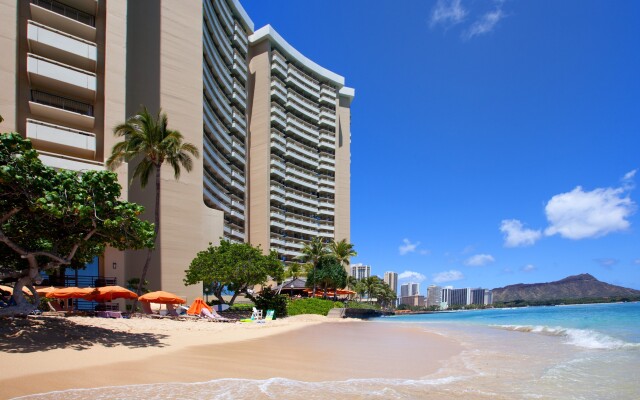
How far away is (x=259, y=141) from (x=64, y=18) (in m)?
49.7

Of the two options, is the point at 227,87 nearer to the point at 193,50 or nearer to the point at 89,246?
the point at 193,50

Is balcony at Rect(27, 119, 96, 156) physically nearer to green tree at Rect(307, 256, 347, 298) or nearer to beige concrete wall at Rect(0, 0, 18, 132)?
beige concrete wall at Rect(0, 0, 18, 132)

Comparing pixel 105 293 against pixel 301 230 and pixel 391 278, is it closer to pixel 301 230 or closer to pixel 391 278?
pixel 301 230

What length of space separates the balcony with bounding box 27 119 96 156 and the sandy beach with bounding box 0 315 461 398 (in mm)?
16358

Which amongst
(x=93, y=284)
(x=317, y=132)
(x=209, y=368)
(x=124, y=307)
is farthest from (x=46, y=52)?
(x=317, y=132)

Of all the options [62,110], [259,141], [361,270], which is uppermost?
[259,141]

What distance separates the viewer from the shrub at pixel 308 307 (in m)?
42.1

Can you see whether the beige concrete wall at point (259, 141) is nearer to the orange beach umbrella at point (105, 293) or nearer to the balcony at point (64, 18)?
the balcony at point (64, 18)

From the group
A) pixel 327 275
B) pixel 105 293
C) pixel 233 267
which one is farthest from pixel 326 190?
pixel 105 293

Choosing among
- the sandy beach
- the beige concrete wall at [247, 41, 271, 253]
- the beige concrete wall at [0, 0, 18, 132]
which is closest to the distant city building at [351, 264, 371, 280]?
the beige concrete wall at [247, 41, 271, 253]

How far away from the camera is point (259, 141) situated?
263ft

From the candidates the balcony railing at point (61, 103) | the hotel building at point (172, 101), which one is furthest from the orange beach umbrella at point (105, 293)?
the balcony railing at point (61, 103)

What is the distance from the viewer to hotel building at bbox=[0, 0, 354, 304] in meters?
29.5

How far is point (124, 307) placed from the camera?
3047 cm
